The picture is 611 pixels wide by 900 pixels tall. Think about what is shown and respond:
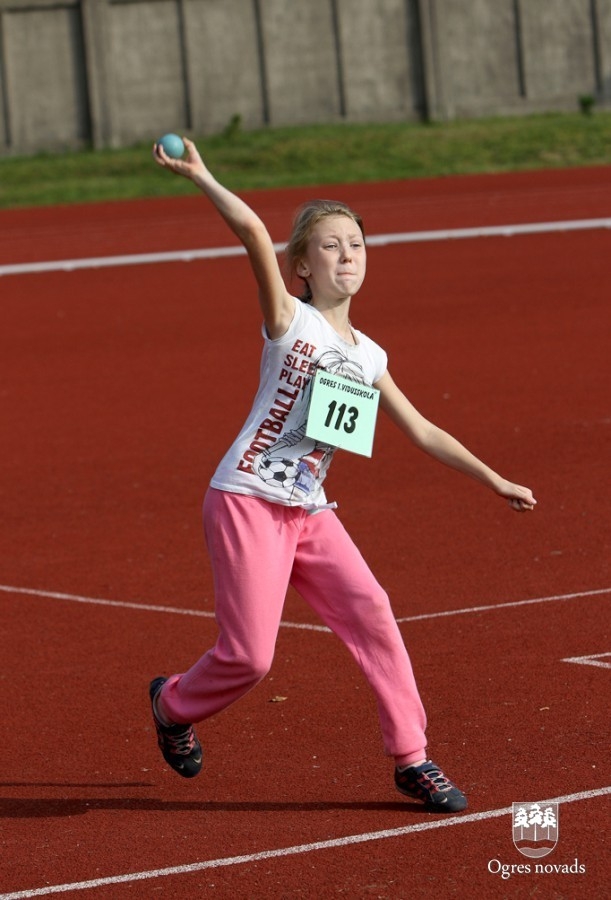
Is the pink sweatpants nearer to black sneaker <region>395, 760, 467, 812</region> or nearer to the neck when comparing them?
black sneaker <region>395, 760, 467, 812</region>

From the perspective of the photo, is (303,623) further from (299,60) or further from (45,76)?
(299,60)

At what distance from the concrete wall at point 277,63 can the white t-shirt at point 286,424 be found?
2942cm

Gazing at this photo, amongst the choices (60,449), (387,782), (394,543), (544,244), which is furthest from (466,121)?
(387,782)

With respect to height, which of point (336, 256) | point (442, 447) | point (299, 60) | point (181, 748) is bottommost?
point (181, 748)

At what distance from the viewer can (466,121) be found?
113ft

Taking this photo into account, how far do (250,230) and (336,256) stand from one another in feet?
1.20

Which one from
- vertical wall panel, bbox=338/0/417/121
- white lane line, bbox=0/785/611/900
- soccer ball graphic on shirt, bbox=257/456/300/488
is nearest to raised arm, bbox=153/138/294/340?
soccer ball graphic on shirt, bbox=257/456/300/488

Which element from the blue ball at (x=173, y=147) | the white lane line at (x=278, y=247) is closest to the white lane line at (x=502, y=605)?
the blue ball at (x=173, y=147)

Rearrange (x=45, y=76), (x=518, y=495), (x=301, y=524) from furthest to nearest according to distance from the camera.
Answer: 1. (x=45, y=76)
2. (x=518, y=495)
3. (x=301, y=524)

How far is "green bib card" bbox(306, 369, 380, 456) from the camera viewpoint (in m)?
5.04

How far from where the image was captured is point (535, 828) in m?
4.80

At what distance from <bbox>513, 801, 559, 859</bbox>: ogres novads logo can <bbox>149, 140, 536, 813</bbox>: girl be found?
0.73ft

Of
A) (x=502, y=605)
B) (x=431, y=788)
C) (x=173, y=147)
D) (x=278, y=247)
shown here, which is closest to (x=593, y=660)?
(x=502, y=605)

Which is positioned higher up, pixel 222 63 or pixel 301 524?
pixel 222 63
